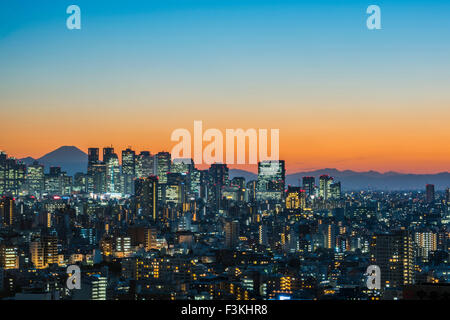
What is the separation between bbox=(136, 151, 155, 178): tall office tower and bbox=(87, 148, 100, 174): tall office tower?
154cm

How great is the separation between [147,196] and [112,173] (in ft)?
8.81

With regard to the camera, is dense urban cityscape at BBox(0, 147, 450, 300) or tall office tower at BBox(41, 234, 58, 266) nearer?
dense urban cityscape at BBox(0, 147, 450, 300)

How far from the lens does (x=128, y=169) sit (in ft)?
78.4

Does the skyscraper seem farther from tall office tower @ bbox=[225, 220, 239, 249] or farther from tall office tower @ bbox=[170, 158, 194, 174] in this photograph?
tall office tower @ bbox=[225, 220, 239, 249]

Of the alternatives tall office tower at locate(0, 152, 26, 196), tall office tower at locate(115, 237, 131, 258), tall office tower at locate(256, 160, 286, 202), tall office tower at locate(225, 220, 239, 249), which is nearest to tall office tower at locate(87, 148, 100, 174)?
tall office tower at locate(0, 152, 26, 196)

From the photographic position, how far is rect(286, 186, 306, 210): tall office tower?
928 inches

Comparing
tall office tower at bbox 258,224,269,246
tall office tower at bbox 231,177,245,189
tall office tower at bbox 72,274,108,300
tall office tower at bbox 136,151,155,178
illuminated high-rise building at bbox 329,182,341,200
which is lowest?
tall office tower at bbox 258,224,269,246

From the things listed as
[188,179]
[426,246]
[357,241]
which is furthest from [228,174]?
[426,246]

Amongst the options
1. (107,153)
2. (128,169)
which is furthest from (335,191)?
(107,153)

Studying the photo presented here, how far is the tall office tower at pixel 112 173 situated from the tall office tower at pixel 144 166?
0.81 m

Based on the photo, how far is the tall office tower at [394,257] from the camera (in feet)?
38.4

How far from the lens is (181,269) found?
1252cm

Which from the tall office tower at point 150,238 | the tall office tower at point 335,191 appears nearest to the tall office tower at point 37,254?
the tall office tower at point 150,238
